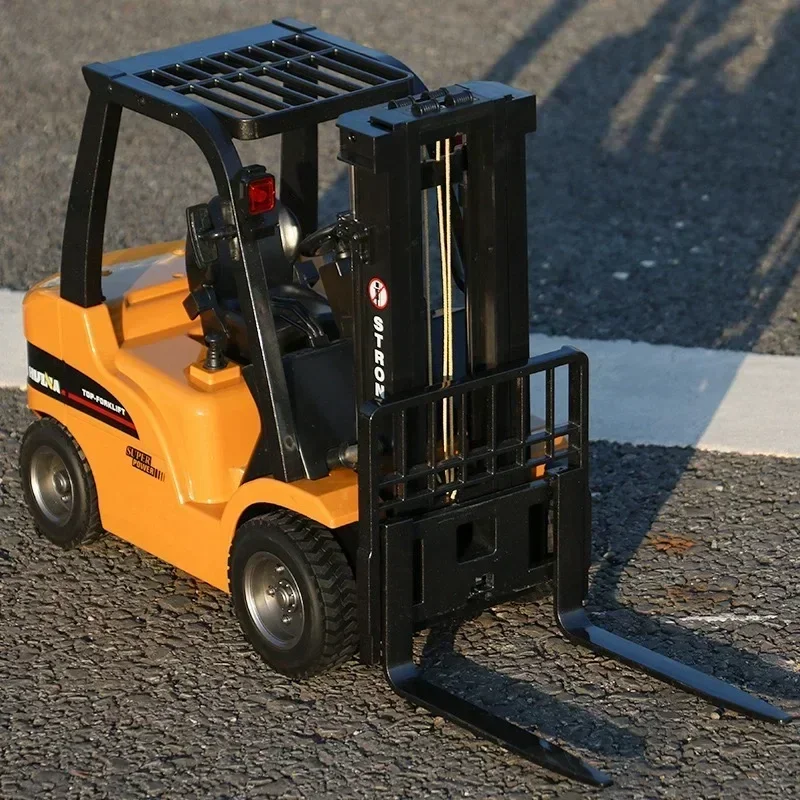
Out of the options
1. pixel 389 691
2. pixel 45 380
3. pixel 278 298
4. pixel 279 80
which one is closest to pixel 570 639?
pixel 389 691

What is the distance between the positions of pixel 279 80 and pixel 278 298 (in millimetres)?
709

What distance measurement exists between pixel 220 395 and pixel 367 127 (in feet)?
3.82

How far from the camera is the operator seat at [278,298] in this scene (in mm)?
5297

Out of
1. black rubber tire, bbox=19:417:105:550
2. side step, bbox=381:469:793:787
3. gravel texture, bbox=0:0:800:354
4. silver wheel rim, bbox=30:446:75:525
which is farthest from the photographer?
gravel texture, bbox=0:0:800:354

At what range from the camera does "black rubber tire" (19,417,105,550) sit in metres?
5.91

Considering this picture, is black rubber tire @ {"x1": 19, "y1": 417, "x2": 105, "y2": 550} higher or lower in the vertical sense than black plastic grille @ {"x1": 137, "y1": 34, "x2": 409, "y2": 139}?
lower

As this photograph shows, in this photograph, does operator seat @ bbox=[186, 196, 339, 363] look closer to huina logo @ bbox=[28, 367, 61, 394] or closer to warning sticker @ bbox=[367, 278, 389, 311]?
warning sticker @ bbox=[367, 278, 389, 311]

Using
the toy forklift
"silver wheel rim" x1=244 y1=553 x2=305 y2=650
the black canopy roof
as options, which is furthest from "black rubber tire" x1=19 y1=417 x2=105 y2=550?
the black canopy roof

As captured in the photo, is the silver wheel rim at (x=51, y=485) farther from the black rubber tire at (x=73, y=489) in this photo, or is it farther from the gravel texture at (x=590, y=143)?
the gravel texture at (x=590, y=143)

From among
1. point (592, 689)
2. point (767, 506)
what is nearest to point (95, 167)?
point (592, 689)

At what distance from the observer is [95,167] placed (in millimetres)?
5457

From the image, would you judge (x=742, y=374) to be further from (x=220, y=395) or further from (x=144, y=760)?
(x=144, y=760)

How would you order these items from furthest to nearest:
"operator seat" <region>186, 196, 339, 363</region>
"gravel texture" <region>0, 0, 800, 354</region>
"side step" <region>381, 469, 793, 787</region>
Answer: "gravel texture" <region>0, 0, 800, 354</region> < "operator seat" <region>186, 196, 339, 363</region> < "side step" <region>381, 469, 793, 787</region>

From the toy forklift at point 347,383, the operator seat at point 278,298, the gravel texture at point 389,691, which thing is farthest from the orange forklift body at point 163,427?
the gravel texture at point 389,691
